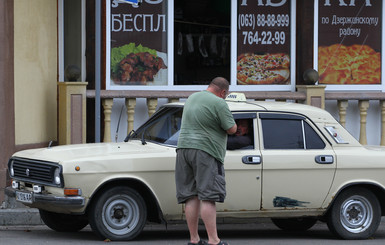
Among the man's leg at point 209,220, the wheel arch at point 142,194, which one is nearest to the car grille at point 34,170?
the wheel arch at point 142,194

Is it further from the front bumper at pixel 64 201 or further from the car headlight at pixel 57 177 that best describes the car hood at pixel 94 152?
the front bumper at pixel 64 201

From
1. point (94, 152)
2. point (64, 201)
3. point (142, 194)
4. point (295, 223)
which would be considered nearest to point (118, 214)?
point (142, 194)

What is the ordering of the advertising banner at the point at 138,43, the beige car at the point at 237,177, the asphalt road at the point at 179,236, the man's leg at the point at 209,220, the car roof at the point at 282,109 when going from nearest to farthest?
the man's leg at the point at 209,220 → the beige car at the point at 237,177 → the asphalt road at the point at 179,236 → the car roof at the point at 282,109 → the advertising banner at the point at 138,43

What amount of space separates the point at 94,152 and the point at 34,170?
67 centimetres

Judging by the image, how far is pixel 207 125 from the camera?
8.67 metres

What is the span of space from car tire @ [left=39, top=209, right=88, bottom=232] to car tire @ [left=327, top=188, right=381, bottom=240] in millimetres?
2828

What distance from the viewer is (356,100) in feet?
47.9

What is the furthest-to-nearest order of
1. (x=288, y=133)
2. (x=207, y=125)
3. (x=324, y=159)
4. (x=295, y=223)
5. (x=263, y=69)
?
(x=263, y=69)
(x=295, y=223)
(x=288, y=133)
(x=324, y=159)
(x=207, y=125)

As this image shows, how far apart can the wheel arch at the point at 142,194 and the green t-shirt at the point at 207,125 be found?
0.86m

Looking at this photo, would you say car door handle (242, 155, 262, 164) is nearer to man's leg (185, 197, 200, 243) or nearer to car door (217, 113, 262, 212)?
car door (217, 113, 262, 212)

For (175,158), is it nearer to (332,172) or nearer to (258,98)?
(332,172)

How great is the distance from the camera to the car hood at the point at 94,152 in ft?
30.1

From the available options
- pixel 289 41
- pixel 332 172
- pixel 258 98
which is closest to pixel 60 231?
pixel 332 172

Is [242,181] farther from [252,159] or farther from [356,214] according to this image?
[356,214]
